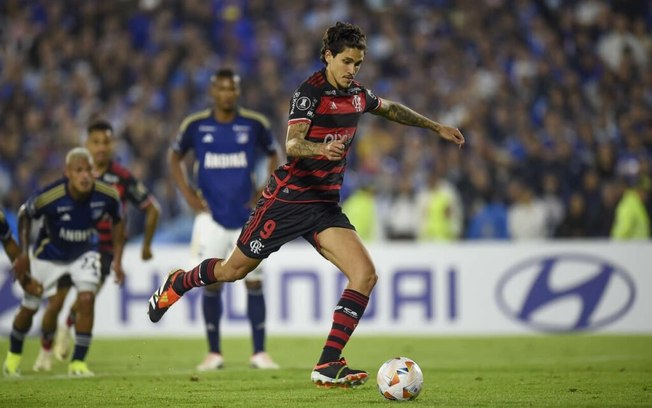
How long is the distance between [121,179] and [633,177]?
8.81 meters

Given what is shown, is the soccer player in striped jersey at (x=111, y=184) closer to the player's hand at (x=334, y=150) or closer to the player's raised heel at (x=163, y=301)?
the player's raised heel at (x=163, y=301)

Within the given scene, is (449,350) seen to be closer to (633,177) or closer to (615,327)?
(615,327)

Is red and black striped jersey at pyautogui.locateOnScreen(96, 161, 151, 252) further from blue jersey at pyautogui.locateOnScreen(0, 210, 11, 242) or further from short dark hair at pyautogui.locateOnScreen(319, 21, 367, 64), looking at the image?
short dark hair at pyautogui.locateOnScreen(319, 21, 367, 64)

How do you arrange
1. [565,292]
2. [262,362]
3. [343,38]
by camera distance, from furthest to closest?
1. [565,292]
2. [262,362]
3. [343,38]

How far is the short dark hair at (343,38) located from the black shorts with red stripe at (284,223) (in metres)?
1.16

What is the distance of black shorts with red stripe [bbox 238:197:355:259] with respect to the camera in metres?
8.10

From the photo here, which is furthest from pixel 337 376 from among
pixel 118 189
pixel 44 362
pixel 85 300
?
pixel 118 189

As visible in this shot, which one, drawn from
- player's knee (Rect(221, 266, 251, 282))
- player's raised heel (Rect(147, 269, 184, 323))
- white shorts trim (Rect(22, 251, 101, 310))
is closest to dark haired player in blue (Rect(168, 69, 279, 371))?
white shorts trim (Rect(22, 251, 101, 310))

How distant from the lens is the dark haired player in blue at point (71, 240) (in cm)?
1022

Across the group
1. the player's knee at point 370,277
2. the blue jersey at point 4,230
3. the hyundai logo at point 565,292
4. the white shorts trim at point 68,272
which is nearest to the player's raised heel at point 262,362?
the white shorts trim at point 68,272

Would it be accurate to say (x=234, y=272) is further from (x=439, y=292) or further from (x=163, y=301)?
(x=439, y=292)

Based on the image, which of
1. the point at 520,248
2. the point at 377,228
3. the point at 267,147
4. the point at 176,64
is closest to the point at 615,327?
the point at 520,248

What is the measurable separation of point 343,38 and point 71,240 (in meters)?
4.03

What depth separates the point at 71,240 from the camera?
1052 centimetres
